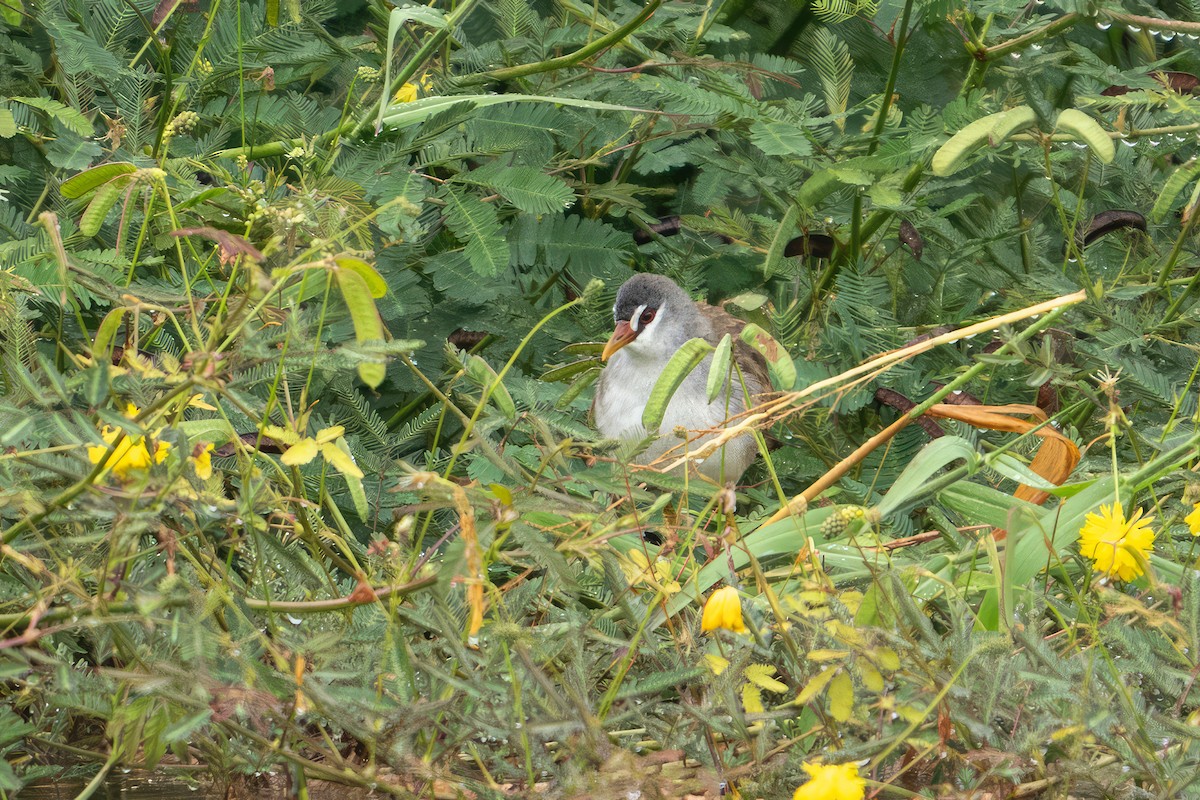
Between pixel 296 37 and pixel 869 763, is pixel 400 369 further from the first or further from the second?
pixel 869 763

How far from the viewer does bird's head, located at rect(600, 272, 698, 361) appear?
3.81 metres

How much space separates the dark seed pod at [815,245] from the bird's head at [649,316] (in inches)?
14.7

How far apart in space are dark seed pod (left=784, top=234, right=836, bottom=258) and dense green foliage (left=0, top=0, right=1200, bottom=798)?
29 millimetres

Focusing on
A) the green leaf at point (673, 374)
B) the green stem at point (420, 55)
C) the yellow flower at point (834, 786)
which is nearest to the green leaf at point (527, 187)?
the green stem at point (420, 55)

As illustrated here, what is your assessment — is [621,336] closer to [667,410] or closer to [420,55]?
[667,410]

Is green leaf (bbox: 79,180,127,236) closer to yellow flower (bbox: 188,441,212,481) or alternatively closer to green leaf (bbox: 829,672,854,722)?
yellow flower (bbox: 188,441,212,481)

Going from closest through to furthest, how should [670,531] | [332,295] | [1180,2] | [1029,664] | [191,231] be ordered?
1. [191,231]
2. [1029,664]
3. [670,531]
4. [332,295]
5. [1180,2]

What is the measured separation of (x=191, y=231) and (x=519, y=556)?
60 cm

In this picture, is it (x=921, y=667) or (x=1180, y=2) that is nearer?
(x=921, y=667)

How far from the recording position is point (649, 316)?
387 centimetres

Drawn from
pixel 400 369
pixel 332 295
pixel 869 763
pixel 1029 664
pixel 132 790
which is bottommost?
pixel 400 369

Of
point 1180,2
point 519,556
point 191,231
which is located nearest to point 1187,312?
point 1180,2

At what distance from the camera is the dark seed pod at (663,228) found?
161 inches

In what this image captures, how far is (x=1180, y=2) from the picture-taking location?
4066 mm
